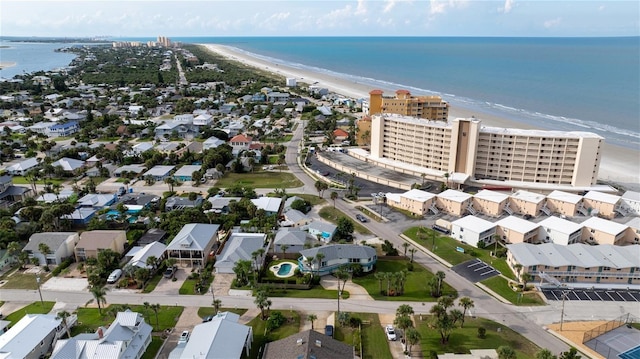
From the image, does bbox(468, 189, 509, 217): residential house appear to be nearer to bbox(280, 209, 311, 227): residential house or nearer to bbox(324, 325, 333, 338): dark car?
bbox(280, 209, 311, 227): residential house

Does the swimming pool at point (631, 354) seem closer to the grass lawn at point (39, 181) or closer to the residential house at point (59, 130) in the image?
the grass lawn at point (39, 181)

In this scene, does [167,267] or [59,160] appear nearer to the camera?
[167,267]

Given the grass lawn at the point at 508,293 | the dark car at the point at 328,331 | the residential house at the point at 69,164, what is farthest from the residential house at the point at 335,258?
the residential house at the point at 69,164

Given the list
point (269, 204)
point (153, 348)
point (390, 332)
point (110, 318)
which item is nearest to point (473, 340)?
point (390, 332)

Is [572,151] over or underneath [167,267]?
over

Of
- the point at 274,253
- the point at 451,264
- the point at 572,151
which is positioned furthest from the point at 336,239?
the point at 572,151

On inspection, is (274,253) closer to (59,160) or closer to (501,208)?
(501,208)

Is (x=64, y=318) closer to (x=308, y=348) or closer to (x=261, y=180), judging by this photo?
(x=308, y=348)
